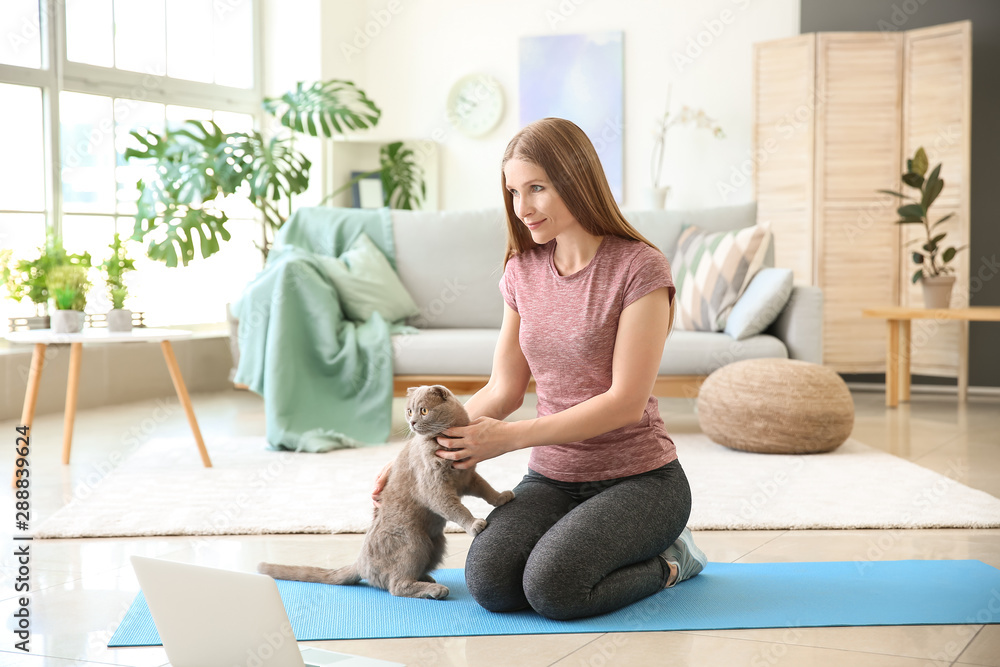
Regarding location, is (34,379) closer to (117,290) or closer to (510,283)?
(117,290)

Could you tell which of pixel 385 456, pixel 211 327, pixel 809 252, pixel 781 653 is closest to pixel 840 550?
pixel 781 653

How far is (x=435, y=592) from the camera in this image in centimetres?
181

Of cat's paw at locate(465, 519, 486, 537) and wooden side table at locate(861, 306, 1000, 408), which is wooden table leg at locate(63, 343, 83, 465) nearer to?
cat's paw at locate(465, 519, 486, 537)

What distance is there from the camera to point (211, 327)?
580cm

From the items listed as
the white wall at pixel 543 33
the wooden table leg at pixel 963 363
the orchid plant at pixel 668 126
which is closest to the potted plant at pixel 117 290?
the white wall at pixel 543 33

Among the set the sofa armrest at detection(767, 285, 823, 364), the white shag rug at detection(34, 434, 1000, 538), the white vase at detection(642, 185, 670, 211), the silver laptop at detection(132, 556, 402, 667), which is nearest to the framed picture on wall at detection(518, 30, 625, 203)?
the white vase at detection(642, 185, 670, 211)

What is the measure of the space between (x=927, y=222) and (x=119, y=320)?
3.88 meters

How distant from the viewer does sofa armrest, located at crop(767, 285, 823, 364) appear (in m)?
3.72

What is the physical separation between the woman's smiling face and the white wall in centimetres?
434

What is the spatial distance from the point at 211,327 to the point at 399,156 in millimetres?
1600

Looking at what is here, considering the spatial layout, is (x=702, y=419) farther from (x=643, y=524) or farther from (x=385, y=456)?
(x=643, y=524)

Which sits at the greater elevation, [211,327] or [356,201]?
[356,201]

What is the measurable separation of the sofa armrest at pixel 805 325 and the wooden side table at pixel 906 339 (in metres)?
1.15

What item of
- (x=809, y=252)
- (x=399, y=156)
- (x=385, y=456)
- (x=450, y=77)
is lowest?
(x=385, y=456)
